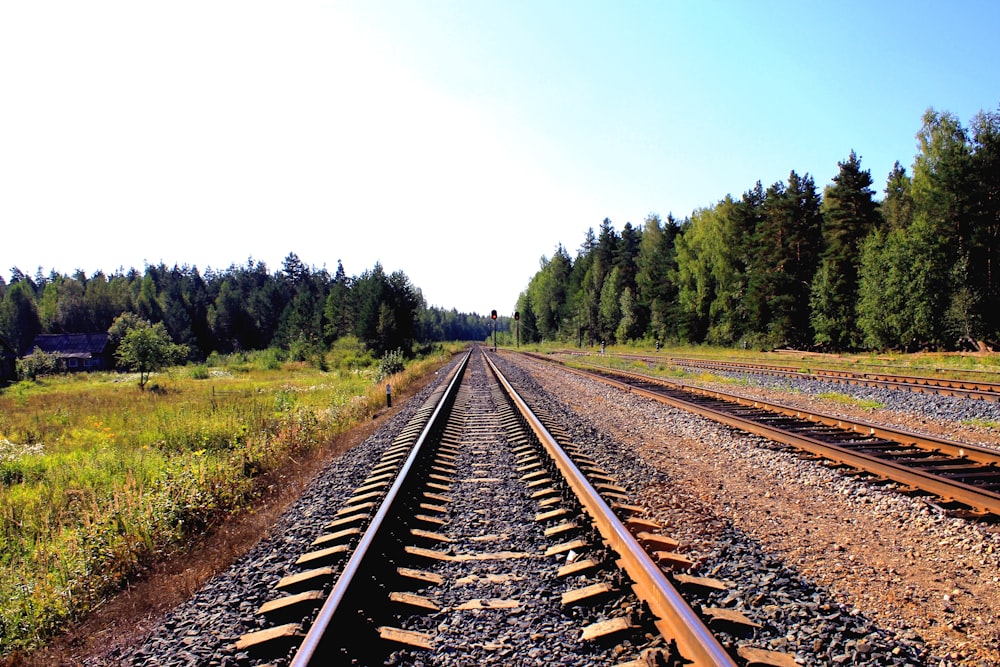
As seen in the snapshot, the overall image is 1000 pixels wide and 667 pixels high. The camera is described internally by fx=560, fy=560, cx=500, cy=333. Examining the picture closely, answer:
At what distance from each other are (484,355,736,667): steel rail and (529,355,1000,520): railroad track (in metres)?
3.22

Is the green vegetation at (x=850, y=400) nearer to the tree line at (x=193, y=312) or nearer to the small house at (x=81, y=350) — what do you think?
the tree line at (x=193, y=312)

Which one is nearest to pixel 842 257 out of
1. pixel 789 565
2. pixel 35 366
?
pixel 789 565

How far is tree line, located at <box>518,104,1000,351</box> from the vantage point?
101ft

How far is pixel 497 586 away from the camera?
371 cm

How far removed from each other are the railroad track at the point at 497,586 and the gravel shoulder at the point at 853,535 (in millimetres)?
915

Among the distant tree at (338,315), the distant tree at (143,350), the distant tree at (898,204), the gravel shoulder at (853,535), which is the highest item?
the distant tree at (898,204)

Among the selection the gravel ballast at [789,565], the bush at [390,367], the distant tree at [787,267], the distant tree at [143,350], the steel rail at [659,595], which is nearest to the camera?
the steel rail at [659,595]

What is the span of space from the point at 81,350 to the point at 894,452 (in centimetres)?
8449

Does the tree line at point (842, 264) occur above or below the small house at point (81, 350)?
above

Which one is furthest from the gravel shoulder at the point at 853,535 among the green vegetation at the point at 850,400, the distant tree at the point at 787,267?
the distant tree at the point at 787,267

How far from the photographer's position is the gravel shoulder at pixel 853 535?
10.9 ft

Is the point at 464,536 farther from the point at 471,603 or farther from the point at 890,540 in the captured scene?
the point at 890,540

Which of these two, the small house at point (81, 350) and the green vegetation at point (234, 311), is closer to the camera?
Result: the green vegetation at point (234, 311)

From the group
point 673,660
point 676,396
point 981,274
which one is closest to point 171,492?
point 673,660
